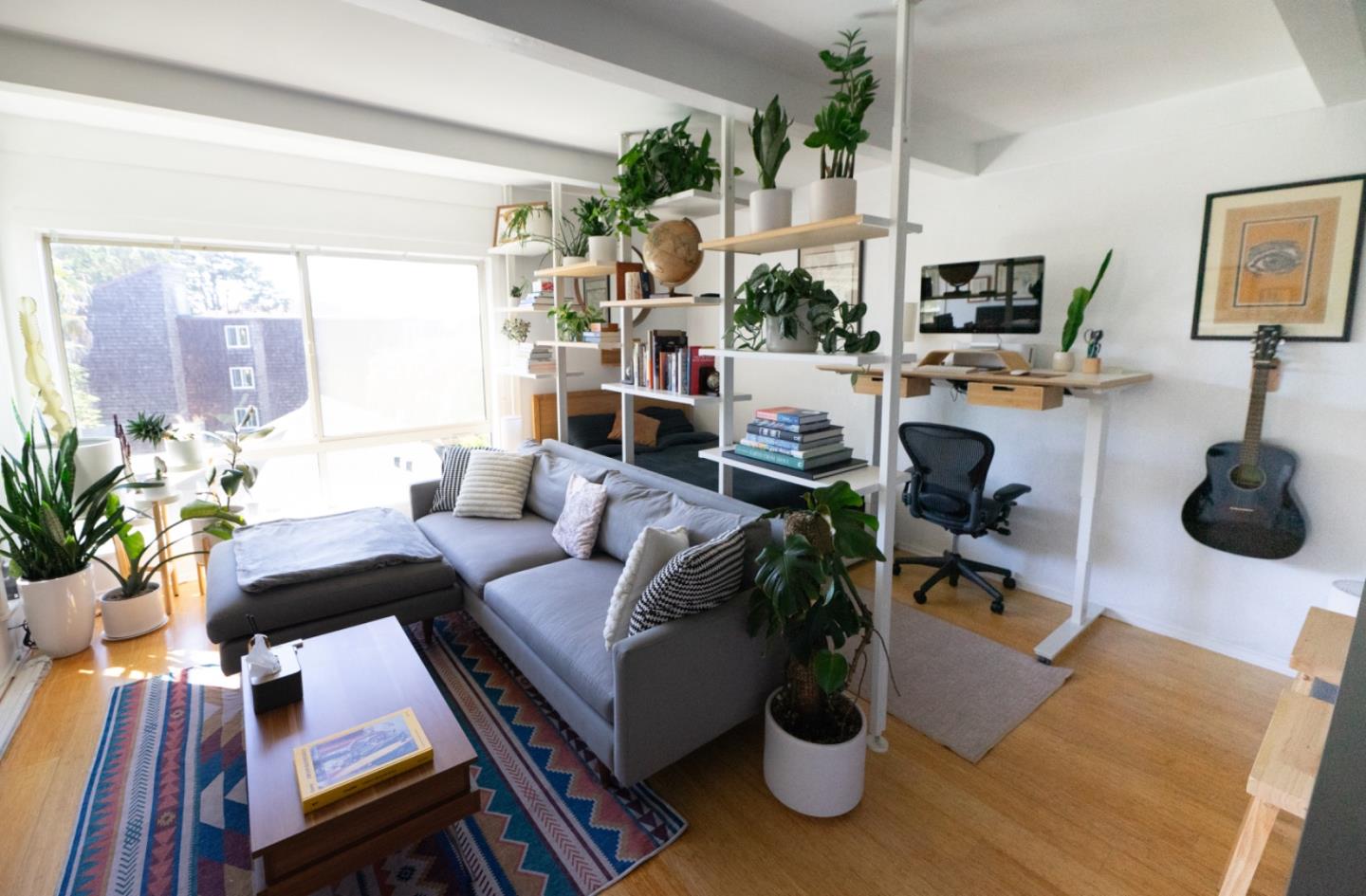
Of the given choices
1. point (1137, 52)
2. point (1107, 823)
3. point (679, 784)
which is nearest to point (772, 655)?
point (679, 784)

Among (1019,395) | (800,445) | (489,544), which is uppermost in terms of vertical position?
(1019,395)

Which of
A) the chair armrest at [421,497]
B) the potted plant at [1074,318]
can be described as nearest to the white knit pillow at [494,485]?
the chair armrest at [421,497]

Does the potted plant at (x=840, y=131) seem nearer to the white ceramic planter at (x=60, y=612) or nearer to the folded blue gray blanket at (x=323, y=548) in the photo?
the folded blue gray blanket at (x=323, y=548)

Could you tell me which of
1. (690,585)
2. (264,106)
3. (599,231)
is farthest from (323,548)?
(599,231)

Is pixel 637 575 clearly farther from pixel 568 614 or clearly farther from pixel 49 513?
pixel 49 513

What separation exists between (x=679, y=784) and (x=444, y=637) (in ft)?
4.85

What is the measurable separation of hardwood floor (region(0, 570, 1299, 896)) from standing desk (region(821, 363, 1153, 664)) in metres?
0.38

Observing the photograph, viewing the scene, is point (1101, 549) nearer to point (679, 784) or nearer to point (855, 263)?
point (855, 263)

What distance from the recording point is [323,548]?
274 centimetres

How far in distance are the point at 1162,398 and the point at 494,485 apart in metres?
3.38

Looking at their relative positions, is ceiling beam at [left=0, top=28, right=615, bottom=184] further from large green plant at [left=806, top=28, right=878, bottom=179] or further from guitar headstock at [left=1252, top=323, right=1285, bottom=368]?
guitar headstock at [left=1252, top=323, right=1285, bottom=368]

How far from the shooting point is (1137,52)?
2.28 m

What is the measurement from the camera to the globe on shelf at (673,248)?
256cm

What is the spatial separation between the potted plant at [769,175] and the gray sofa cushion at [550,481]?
1468 millimetres
